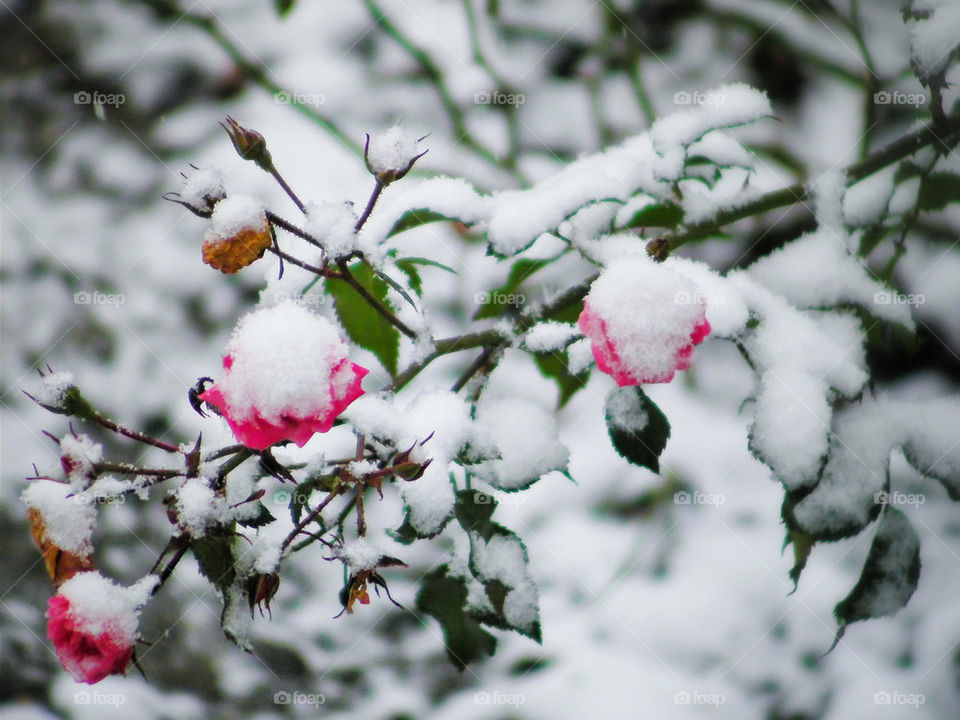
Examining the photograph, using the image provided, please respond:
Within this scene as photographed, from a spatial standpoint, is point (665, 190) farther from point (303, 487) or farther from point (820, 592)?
point (820, 592)

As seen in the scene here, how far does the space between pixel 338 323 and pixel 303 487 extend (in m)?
0.30

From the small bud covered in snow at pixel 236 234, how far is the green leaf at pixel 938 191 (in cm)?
95

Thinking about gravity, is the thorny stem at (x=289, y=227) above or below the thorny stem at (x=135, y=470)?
above

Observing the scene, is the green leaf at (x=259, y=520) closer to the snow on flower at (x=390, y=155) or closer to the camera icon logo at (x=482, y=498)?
the camera icon logo at (x=482, y=498)

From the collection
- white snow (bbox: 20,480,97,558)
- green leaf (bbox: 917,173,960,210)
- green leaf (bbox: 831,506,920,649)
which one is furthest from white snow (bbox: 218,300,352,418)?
green leaf (bbox: 917,173,960,210)

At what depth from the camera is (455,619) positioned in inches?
37.1

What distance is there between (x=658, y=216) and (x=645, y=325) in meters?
0.40

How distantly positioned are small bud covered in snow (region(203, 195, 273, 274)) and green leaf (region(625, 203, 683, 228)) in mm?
574

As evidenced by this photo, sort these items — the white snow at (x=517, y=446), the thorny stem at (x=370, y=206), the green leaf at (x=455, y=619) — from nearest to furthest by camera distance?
the thorny stem at (x=370, y=206) < the white snow at (x=517, y=446) < the green leaf at (x=455, y=619)

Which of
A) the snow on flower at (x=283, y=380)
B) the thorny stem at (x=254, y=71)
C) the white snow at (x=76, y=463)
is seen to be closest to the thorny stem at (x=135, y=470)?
the white snow at (x=76, y=463)

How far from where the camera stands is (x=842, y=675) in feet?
5.83

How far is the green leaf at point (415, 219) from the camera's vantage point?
945 millimetres

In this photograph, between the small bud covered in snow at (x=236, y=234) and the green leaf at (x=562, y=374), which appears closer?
the small bud covered in snow at (x=236, y=234)

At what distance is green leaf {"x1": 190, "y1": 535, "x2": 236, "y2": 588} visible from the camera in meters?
0.72
